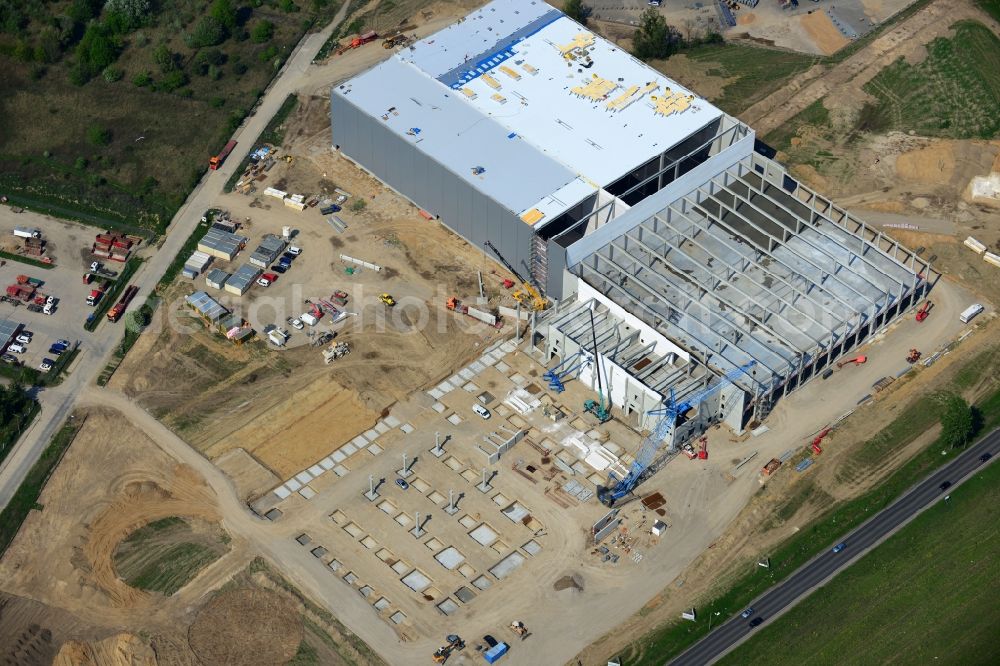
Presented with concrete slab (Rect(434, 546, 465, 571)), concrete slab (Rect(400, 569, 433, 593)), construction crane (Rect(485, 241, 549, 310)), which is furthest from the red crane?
concrete slab (Rect(400, 569, 433, 593))

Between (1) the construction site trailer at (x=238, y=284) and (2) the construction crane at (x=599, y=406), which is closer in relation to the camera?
(2) the construction crane at (x=599, y=406)

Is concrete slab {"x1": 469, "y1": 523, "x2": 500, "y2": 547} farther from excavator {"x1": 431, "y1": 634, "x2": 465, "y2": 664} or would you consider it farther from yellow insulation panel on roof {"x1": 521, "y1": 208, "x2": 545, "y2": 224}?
yellow insulation panel on roof {"x1": 521, "y1": 208, "x2": 545, "y2": 224}

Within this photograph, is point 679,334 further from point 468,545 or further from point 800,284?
point 468,545

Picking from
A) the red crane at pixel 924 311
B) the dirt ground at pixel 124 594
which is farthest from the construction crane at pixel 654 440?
the dirt ground at pixel 124 594

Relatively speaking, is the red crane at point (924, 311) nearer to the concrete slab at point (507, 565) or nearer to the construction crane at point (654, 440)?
the construction crane at point (654, 440)

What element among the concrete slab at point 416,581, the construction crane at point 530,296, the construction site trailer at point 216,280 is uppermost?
the construction crane at point 530,296

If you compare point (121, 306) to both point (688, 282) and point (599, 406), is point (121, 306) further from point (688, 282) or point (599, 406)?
point (688, 282)

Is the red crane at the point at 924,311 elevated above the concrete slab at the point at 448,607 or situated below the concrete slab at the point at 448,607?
above
